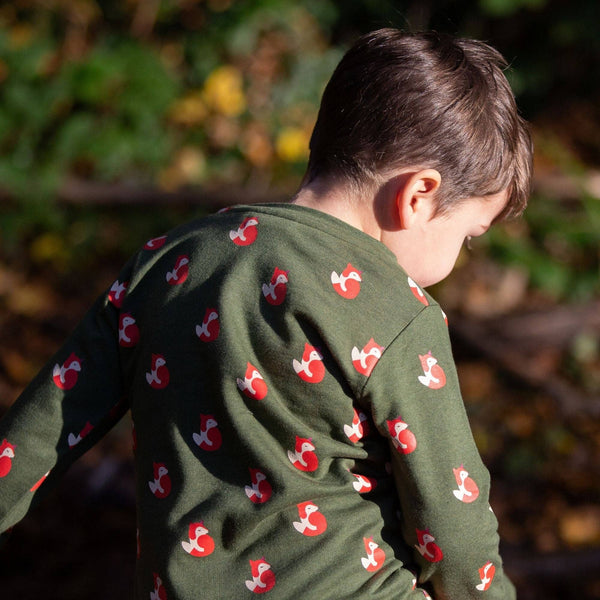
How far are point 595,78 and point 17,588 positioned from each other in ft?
19.7

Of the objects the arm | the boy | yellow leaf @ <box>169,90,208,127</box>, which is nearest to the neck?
the boy

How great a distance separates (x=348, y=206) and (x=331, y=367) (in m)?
0.34

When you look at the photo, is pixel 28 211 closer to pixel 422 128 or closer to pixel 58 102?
pixel 58 102

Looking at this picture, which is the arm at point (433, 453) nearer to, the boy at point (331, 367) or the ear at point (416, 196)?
the boy at point (331, 367)

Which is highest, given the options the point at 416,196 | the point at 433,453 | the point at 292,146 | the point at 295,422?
the point at 416,196

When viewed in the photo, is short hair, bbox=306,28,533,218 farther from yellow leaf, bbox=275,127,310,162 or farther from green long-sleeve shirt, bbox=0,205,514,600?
yellow leaf, bbox=275,127,310,162

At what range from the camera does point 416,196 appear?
1.62 metres

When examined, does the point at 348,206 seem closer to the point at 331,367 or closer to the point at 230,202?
the point at 331,367

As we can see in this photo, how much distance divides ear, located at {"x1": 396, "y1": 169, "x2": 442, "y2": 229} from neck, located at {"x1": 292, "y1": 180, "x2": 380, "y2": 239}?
0.06m

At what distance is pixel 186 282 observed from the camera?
5.22 ft

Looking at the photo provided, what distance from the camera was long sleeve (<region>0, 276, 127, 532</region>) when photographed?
174 centimetres

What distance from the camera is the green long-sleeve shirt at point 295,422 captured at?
150 cm

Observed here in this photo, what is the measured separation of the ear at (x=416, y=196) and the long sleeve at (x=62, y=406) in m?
0.62

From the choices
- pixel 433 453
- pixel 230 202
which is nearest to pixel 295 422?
pixel 433 453
